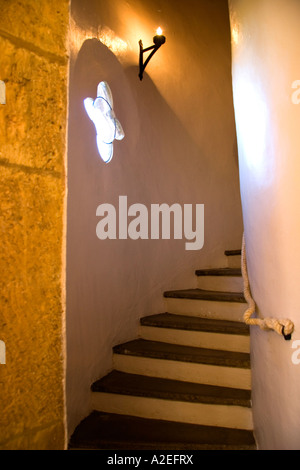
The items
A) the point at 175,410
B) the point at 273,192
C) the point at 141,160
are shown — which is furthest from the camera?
the point at 141,160

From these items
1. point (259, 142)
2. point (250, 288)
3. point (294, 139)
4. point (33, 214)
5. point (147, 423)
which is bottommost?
point (147, 423)

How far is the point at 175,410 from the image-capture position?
6.93 feet

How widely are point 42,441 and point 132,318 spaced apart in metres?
1.85

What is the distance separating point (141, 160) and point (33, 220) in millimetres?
2133

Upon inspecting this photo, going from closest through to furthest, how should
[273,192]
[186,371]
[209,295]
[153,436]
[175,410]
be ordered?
[273,192]
[153,436]
[175,410]
[186,371]
[209,295]

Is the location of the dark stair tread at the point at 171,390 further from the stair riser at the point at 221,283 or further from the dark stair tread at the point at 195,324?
the stair riser at the point at 221,283

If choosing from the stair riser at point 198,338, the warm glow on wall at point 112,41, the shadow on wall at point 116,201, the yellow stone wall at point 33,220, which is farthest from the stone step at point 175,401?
the warm glow on wall at point 112,41

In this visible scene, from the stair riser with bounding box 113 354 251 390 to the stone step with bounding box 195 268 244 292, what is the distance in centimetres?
84

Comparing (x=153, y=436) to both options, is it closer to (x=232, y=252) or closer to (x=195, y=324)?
(x=195, y=324)

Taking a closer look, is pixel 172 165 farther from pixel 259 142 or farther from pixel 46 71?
pixel 46 71

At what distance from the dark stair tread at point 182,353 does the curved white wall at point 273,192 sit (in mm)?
345

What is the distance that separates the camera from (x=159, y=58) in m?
3.20

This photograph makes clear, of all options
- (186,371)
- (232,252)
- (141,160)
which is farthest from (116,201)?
(232,252)
